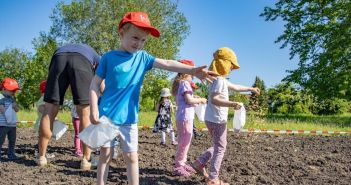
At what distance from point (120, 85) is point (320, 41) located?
2236cm

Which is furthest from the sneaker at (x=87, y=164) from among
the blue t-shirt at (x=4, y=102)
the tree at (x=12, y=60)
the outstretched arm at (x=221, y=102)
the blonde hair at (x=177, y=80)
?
the tree at (x=12, y=60)

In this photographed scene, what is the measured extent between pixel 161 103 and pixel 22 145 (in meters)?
2.95

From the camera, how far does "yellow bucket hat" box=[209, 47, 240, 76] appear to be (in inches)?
173

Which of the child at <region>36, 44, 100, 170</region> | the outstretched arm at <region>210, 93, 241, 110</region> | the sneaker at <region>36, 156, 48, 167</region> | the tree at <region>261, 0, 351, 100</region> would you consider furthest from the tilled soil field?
the tree at <region>261, 0, 351, 100</region>

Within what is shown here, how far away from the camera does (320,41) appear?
77.6 feet

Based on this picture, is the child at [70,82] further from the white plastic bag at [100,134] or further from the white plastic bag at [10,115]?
the white plastic bag at [100,134]

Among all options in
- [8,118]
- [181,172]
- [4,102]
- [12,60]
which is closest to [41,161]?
[8,118]

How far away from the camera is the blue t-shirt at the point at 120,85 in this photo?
3221 millimetres

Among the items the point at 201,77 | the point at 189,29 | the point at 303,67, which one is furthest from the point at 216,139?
the point at 189,29

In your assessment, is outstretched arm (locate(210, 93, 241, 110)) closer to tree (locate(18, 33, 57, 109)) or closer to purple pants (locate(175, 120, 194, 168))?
purple pants (locate(175, 120, 194, 168))

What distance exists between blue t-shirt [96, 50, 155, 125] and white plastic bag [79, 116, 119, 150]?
62 mm

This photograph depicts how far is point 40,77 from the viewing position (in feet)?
142

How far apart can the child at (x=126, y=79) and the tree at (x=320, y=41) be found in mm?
20510

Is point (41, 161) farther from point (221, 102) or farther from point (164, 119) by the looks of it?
point (164, 119)
